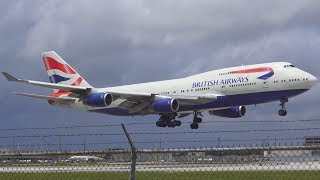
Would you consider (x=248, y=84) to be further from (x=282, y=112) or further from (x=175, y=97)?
(x=175, y=97)

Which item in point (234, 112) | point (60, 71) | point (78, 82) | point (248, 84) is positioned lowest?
point (234, 112)

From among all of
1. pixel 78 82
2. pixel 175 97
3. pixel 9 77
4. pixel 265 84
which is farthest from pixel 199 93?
pixel 9 77

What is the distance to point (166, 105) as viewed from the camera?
168 feet

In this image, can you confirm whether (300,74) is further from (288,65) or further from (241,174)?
(241,174)

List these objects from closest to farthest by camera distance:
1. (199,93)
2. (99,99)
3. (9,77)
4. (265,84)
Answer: (9,77) < (265,84) < (99,99) < (199,93)

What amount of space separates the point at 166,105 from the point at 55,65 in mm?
18266

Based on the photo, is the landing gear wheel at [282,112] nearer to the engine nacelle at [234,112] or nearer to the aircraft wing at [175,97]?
the aircraft wing at [175,97]

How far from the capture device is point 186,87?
181 ft

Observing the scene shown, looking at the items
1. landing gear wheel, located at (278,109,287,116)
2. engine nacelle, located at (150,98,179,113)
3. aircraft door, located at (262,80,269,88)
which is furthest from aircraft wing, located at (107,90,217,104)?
landing gear wheel, located at (278,109,287,116)

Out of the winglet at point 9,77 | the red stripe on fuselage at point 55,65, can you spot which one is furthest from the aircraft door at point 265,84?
the red stripe on fuselage at point 55,65

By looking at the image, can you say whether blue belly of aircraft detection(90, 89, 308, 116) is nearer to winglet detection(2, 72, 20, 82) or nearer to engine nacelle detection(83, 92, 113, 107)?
engine nacelle detection(83, 92, 113, 107)

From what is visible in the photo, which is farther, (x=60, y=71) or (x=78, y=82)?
(x=60, y=71)

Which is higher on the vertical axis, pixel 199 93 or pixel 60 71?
pixel 60 71

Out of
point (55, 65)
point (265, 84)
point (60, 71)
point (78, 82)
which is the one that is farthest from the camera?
point (55, 65)
